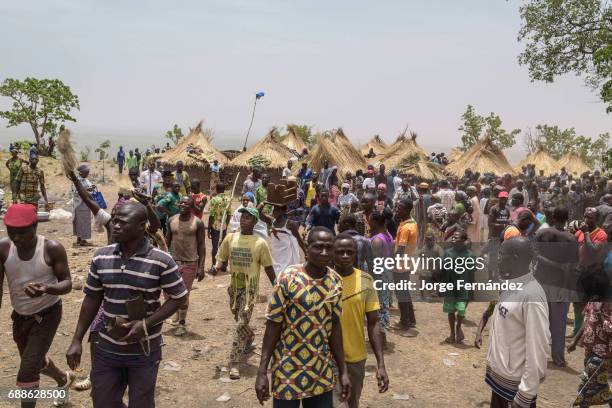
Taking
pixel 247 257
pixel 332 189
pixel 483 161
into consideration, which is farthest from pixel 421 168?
pixel 247 257

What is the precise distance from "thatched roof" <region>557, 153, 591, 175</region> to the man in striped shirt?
90.8ft

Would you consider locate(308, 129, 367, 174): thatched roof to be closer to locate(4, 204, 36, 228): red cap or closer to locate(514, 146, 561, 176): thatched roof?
locate(514, 146, 561, 176): thatched roof

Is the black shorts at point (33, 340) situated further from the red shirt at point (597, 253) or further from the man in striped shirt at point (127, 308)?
the red shirt at point (597, 253)

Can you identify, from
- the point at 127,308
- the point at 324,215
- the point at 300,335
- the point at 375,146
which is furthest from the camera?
the point at 375,146

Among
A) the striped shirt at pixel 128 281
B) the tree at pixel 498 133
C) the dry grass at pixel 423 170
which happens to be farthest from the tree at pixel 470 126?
the striped shirt at pixel 128 281

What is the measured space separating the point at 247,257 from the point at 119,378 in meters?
2.18

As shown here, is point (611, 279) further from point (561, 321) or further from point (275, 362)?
point (275, 362)

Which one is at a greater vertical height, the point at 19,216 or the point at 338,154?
the point at 338,154

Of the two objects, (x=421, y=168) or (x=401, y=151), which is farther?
(x=401, y=151)

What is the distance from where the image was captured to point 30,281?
3871mm

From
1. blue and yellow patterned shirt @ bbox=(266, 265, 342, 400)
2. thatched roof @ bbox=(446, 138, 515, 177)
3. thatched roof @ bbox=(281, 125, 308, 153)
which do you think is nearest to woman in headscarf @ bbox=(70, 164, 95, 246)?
blue and yellow patterned shirt @ bbox=(266, 265, 342, 400)

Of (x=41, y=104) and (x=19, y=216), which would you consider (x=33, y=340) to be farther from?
(x=41, y=104)

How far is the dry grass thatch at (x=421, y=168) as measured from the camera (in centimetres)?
2167

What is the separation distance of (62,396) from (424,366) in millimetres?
3806
